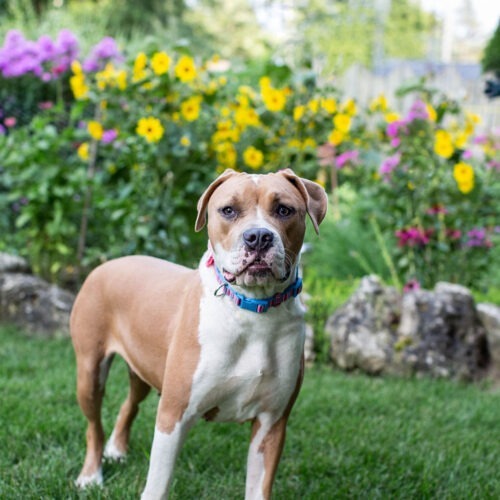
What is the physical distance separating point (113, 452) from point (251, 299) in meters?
1.45

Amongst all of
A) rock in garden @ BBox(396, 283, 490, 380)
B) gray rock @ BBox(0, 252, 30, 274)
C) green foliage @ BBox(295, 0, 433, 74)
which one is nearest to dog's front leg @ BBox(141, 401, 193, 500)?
rock in garden @ BBox(396, 283, 490, 380)

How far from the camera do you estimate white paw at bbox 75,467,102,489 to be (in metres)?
3.00

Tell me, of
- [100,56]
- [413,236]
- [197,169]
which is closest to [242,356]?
[413,236]

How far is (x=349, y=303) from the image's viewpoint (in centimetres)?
514

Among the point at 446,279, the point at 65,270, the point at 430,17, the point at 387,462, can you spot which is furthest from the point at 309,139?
the point at 430,17

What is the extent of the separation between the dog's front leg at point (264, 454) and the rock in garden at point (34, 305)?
3110 mm

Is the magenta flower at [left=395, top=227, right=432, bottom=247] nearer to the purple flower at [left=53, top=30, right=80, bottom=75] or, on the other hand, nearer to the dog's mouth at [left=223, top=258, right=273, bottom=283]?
the dog's mouth at [left=223, top=258, right=273, bottom=283]

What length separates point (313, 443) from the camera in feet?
12.1

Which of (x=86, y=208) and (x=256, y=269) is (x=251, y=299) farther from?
(x=86, y=208)

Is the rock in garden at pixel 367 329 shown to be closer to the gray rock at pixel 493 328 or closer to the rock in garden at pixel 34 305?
the gray rock at pixel 493 328

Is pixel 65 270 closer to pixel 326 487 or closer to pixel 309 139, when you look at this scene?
pixel 309 139

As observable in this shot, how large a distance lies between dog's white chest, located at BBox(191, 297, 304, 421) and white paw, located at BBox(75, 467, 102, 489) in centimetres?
82

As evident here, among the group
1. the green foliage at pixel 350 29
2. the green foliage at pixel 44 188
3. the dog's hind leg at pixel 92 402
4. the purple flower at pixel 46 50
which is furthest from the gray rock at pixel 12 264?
the green foliage at pixel 350 29

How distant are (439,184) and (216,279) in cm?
352
